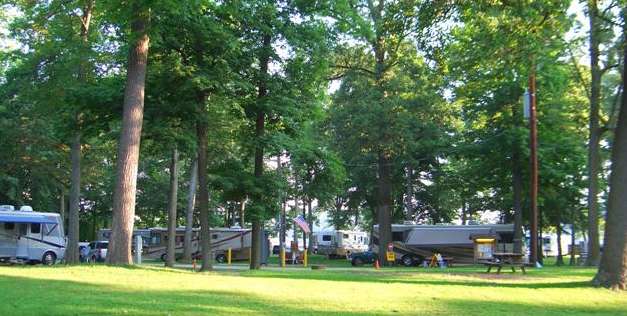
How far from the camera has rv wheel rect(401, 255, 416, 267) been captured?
4047cm

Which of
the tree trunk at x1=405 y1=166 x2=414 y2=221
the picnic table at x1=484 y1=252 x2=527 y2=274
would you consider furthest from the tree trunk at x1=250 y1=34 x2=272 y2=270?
the tree trunk at x1=405 y1=166 x2=414 y2=221

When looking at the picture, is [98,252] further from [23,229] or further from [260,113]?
[260,113]

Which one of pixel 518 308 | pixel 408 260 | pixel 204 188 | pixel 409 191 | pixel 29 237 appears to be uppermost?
pixel 409 191

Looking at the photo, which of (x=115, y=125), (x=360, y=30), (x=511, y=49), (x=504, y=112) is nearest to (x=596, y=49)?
(x=504, y=112)

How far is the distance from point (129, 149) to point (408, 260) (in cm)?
2663

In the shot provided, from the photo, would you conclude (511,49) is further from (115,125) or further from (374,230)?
(374,230)

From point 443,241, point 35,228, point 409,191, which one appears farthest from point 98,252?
point 409,191

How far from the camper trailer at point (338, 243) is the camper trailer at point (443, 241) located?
13.8m

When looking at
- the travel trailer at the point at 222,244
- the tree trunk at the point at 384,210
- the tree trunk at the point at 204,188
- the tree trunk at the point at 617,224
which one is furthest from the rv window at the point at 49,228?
the tree trunk at the point at 617,224

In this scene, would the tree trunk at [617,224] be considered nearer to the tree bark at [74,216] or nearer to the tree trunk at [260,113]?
the tree trunk at [260,113]

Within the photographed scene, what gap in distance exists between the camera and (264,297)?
1071 centimetres

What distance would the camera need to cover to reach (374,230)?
149ft

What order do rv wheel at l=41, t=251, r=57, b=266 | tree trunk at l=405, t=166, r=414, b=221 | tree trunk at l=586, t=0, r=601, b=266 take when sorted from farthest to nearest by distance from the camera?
tree trunk at l=405, t=166, r=414, b=221 → rv wheel at l=41, t=251, r=57, b=266 → tree trunk at l=586, t=0, r=601, b=266

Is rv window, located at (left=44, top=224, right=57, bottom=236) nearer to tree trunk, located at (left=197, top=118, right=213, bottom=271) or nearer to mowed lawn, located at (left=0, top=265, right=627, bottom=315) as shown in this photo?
tree trunk, located at (left=197, top=118, right=213, bottom=271)
